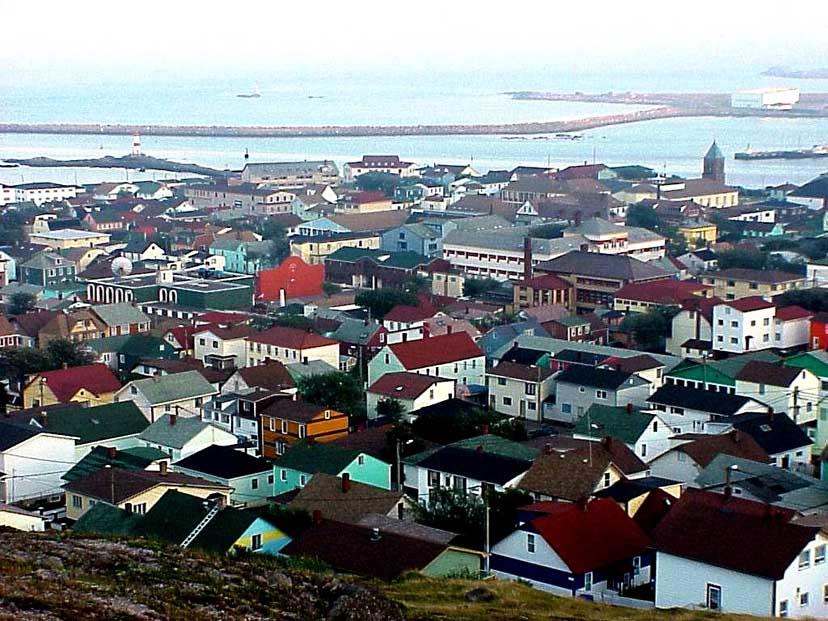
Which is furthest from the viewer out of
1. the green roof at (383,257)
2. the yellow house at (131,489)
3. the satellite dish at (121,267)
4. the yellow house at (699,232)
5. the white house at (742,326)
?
the yellow house at (699,232)

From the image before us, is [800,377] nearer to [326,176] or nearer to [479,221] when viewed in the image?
[479,221]

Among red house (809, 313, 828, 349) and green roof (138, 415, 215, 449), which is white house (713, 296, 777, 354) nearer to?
red house (809, 313, 828, 349)

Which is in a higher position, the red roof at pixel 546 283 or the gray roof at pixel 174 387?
the gray roof at pixel 174 387

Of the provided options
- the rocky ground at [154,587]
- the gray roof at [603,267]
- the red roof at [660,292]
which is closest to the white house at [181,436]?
the rocky ground at [154,587]

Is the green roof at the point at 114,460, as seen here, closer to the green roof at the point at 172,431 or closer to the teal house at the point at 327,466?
the green roof at the point at 172,431

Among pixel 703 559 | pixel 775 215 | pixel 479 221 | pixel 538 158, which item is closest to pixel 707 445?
pixel 703 559

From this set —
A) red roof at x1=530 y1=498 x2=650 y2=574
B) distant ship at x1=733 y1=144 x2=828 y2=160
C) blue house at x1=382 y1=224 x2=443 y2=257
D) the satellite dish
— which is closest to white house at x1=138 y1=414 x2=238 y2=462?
red roof at x1=530 y1=498 x2=650 y2=574
